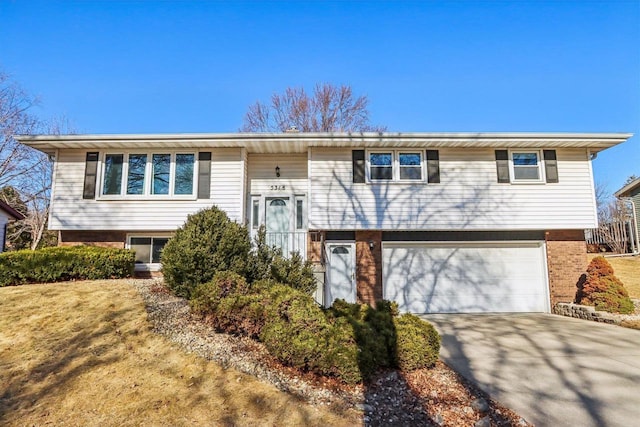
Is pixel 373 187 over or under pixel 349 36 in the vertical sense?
under

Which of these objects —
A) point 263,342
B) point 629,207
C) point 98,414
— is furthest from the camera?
point 629,207

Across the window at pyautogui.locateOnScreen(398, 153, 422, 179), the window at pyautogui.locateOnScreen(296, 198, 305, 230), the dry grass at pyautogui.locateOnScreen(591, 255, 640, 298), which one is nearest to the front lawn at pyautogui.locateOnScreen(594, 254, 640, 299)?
the dry grass at pyautogui.locateOnScreen(591, 255, 640, 298)

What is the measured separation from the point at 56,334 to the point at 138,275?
17.7 ft

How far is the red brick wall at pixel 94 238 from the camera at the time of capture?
10461 millimetres

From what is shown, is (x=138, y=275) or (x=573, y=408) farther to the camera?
(x=138, y=275)

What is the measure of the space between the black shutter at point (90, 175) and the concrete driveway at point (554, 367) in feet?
33.8

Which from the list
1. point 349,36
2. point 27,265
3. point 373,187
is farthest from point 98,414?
Answer: point 349,36

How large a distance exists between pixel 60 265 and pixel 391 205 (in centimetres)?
853

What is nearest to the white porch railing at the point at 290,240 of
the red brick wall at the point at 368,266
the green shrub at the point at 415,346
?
the red brick wall at the point at 368,266

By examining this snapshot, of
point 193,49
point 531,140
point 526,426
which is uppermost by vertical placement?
point 193,49

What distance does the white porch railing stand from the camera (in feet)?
34.6

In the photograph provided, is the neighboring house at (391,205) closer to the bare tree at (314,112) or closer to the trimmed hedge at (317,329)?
the trimmed hedge at (317,329)

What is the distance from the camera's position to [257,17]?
426 inches

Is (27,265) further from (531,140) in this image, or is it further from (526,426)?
(531,140)
